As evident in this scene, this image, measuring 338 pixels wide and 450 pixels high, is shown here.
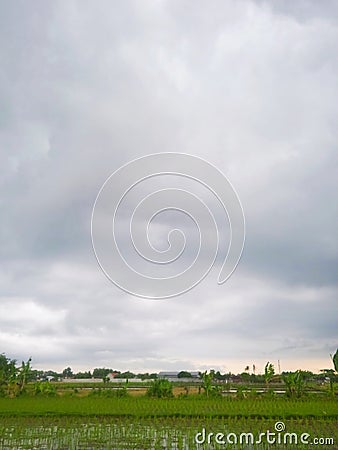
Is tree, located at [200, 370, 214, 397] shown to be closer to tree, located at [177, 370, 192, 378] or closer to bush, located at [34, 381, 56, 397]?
bush, located at [34, 381, 56, 397]

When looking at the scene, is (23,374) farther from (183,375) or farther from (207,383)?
(183,375)

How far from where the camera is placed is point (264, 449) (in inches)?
311

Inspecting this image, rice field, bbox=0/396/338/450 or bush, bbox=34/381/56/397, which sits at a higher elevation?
bush, bbox=34/381/56/397

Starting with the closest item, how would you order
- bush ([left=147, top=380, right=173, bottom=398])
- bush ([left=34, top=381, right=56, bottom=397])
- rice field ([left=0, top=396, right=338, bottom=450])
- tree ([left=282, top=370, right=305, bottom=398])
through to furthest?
rice field ([left=0, top=396, right=338, bottom=450])
tree ([left=282, top=370, right=305, bottom=398])
bush ([left=147, top=380, right=173, bottom=398])
bush ([left=34, top=381, right=56, bottom=397])

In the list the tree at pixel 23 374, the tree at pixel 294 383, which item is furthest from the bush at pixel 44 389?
Answer: the tree at pixel 294 383

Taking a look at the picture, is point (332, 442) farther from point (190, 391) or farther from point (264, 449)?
point (190, 391)

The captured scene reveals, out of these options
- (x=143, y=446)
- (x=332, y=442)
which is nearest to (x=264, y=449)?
(x=332, y=442)

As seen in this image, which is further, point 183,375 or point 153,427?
point 183,375

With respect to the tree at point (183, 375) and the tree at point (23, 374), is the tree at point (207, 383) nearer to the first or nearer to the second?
the tree at point (23, 374)

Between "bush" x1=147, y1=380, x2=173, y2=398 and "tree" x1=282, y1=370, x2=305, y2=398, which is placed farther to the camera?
"bush" x1=147, y1=380, x2=173, y2=398

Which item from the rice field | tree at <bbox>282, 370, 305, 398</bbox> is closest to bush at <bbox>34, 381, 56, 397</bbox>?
the rice field

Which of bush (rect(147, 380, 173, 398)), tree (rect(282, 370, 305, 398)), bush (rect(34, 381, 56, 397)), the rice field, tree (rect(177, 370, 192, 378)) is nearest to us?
the rice field

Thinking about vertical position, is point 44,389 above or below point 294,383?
below

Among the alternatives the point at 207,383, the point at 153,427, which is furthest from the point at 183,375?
the point at 153,427
